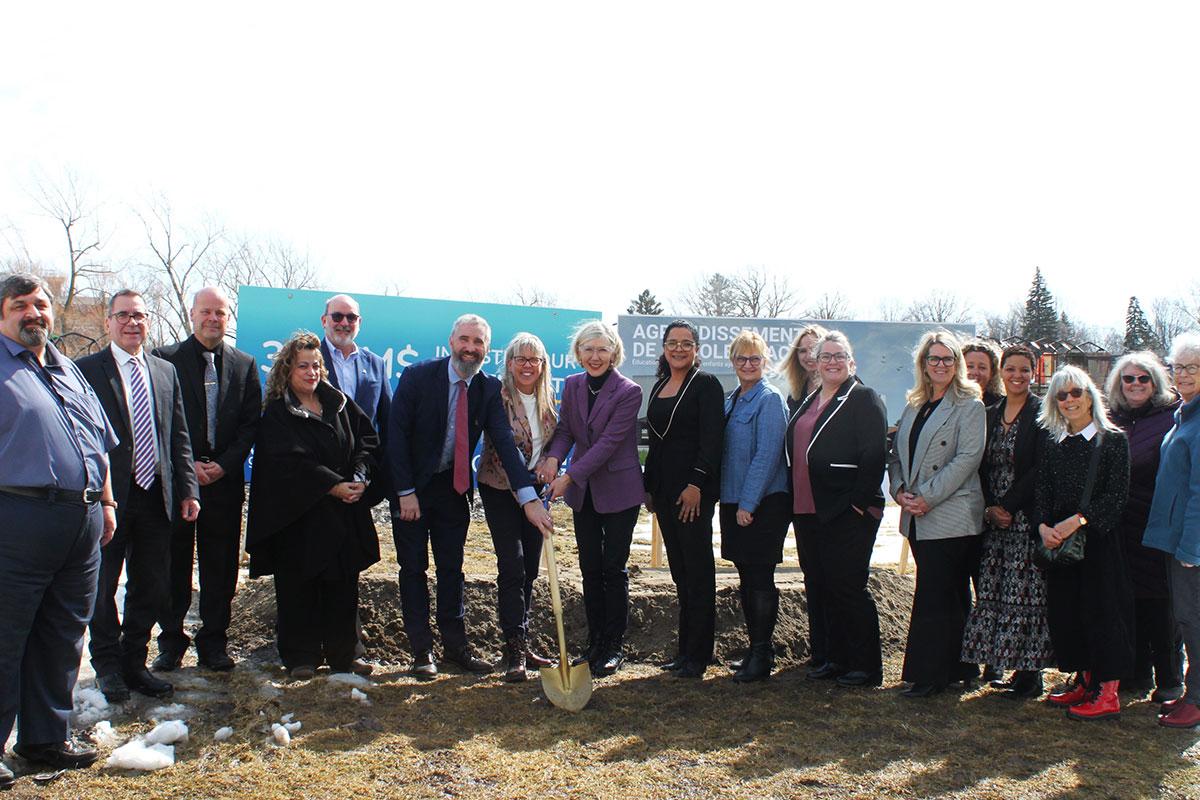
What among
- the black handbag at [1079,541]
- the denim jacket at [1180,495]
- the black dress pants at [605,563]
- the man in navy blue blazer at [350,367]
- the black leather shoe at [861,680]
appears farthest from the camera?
the man in navy blue blazer at [350,367]

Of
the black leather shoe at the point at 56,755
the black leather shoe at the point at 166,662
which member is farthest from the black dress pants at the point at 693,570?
the black leather shoe at the point at 56,755

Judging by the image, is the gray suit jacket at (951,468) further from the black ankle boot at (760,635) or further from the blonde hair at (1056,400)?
the black ankle boot at (760,635)

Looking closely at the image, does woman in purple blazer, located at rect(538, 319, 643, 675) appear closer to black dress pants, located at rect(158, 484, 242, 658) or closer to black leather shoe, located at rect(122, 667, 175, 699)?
black dress pants, located at rect(158, 484, 242, 658)

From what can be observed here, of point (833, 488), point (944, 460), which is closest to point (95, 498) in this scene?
point (833, 488)

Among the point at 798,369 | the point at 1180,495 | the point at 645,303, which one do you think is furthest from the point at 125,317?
the point at 645,303

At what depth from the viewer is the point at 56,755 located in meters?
3.65

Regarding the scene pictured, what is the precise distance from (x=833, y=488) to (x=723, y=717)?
1315mm

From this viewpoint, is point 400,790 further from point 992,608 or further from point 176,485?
point 992,608

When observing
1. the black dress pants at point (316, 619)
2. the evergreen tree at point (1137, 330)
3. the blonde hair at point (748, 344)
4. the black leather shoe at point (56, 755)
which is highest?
the evergreen tree at point (1137, 330)

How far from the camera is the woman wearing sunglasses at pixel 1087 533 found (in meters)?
4.42

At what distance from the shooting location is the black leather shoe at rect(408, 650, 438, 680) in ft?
16.5

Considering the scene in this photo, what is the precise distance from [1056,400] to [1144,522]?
2.96 feet

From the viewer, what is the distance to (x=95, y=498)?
3.67m

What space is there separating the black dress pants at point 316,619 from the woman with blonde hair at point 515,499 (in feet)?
2.73
